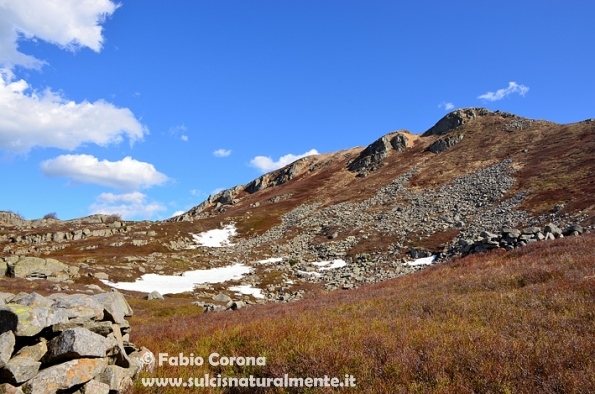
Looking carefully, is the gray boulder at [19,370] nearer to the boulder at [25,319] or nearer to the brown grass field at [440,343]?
the boulder at [25,319]

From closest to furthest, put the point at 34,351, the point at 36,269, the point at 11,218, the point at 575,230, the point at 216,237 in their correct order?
the point at 34,351 < the point at 575,230 < the point at 36,269 < the point at 216,237 < the point at 11,218

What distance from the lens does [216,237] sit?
8231 cm

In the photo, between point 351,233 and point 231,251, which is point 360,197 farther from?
point 231,251

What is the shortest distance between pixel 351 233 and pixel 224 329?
54931 millimetres

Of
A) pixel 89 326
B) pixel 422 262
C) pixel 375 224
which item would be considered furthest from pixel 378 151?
pixel 89 326

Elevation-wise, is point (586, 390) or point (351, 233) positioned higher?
point (351, 233)

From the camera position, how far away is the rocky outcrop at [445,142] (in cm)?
11081

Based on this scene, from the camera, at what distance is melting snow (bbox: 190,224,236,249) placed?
77531 mm

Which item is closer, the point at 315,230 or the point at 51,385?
the point at 51,385

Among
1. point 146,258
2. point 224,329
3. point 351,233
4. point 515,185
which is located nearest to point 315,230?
point 351,233

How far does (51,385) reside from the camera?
661 cm

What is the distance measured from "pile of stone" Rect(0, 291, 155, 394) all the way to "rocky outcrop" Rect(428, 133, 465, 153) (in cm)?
11405

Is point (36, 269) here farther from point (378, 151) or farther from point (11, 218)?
point (11, 218)

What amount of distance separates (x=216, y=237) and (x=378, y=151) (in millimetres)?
69259
